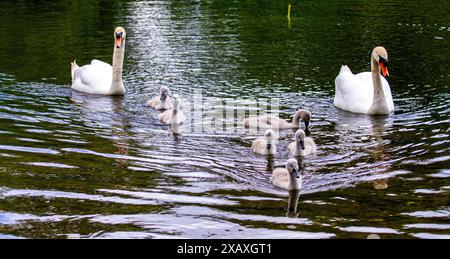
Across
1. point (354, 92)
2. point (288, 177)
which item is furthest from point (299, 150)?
point (354, 92)

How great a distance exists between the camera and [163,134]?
49.5ft

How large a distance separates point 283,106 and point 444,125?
347cm

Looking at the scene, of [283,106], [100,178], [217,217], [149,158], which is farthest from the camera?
[283,106]

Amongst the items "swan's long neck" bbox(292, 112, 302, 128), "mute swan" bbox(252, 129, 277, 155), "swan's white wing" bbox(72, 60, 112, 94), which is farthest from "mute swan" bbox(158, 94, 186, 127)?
"swan's white wing" bbox(72, 60, 112, 94)

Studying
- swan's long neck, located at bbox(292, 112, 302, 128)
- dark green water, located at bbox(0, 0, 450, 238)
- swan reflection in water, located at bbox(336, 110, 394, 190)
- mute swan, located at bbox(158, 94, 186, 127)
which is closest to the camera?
dark green water, located at bbox(0, 0, 450, 238)

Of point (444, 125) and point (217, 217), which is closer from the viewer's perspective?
point (217, 217)

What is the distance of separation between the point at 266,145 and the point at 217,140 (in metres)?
1.27

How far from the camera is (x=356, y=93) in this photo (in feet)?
57.8

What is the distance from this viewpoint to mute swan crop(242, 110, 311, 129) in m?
15.3

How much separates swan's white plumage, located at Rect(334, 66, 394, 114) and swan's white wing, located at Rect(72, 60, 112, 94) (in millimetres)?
5491

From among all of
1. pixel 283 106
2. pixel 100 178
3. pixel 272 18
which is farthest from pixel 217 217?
pixel 272 18

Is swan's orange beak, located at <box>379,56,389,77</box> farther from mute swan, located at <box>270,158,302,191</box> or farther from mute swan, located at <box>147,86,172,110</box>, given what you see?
mute swan, located at <box>270,158,302,191</box>
